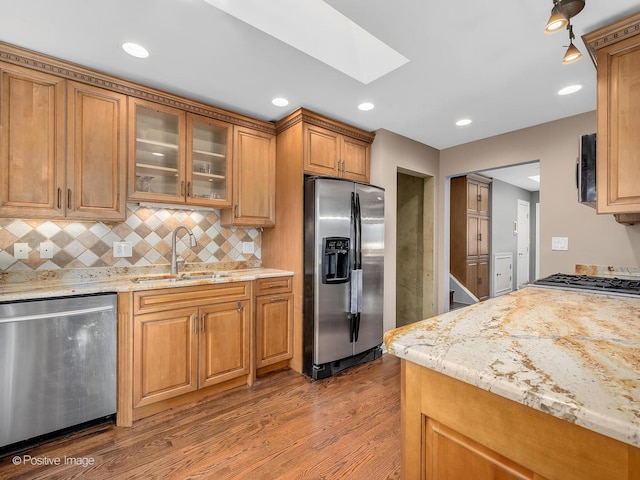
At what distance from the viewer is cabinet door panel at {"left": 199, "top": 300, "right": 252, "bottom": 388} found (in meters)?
2.38

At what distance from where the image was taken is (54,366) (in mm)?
1842

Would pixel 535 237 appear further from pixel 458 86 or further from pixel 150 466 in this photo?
pixel 150 466

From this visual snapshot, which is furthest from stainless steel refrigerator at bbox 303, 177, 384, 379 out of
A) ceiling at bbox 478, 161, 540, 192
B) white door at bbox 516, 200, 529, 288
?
white door at bbox 516, 200, 529, 288

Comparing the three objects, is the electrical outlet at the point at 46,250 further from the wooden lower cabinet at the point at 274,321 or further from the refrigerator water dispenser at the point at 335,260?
the refrigerator water dispenser at the point at 335,260

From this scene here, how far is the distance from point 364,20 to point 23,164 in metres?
2.31

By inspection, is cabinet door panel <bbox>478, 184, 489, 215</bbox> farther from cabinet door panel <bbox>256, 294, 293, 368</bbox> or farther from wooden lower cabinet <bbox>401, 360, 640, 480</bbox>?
wooden lower cabinet <bbox>401, 360, 640, 480</bbox>

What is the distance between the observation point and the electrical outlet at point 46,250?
2227 mm

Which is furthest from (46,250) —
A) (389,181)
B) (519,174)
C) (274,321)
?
(519,174)

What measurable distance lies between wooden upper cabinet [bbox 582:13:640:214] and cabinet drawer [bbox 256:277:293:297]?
7.59 feet

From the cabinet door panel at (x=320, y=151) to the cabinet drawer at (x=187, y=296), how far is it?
4.16 feet

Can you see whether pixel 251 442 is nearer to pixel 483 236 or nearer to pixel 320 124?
pixel 320 124

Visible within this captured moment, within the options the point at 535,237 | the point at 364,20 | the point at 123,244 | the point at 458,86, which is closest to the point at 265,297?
the point at 123,244

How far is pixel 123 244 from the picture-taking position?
8.35ft

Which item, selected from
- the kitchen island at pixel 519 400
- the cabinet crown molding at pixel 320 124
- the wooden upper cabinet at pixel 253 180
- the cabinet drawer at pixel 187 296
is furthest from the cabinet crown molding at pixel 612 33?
→ the cabinet drawer at pixel 187 296
